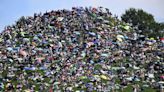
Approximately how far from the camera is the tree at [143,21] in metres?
75.3

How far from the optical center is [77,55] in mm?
54188

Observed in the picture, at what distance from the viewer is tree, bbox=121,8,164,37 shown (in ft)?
247

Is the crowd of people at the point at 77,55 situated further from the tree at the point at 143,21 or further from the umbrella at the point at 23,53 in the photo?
the tree at the point at 143,21

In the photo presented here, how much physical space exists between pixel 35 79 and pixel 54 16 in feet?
60.1

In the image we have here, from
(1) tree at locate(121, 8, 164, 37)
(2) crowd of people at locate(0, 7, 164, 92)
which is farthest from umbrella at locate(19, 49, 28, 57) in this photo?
(1) tree at locate(121, 8, 164, 37)

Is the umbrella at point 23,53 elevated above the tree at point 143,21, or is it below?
below

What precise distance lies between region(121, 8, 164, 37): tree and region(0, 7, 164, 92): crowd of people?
8896mm

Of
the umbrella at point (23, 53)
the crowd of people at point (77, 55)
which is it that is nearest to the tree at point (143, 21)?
the crowd of people at point (77, 55)

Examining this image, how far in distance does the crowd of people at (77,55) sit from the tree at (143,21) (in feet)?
29.2

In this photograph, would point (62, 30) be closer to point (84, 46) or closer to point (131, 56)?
point (84, 46)

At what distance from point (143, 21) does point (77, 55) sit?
27.0 metres

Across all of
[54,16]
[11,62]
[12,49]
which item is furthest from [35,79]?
[54,16]

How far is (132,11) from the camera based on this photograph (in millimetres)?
81625

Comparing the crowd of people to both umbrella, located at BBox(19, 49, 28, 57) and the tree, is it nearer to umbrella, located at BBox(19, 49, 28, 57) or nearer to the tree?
umbrella, located at BBox(19, 49, 28, 57)
